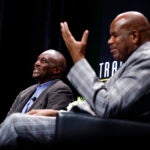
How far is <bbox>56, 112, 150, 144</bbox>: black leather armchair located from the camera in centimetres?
165

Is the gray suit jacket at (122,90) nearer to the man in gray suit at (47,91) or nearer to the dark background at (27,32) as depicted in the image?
the man in gray suit at (47,91)

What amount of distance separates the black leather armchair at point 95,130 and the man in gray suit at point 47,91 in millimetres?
1321

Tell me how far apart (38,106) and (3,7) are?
5.76ft

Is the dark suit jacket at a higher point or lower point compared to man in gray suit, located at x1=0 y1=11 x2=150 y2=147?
lower

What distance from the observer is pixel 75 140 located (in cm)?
166

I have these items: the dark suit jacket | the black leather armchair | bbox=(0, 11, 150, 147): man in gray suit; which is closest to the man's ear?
bbox=(0, 11, 150, 147): man in gray suit

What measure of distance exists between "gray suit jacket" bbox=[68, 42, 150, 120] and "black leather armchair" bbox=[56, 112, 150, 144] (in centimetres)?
8

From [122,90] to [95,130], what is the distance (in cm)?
20

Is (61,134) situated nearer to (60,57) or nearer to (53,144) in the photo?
(53,144)

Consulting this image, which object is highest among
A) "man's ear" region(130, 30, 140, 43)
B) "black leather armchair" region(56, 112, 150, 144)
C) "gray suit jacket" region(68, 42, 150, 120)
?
"man's ear" region(130, 30, 140, 43)

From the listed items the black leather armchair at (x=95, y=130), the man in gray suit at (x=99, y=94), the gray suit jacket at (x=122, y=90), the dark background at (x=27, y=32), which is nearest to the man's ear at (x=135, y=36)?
the man in gray suit at (x=99, y=94)

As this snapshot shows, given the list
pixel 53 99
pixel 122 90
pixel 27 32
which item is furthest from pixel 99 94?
pixel 27 32

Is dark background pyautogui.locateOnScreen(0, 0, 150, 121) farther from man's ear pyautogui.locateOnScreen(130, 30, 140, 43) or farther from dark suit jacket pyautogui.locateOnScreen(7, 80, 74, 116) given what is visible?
man's ear pyautogui.locateOnScreen(130, 30, 140, 43)

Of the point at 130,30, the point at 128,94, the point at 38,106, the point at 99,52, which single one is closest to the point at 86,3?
the point at 99,52
